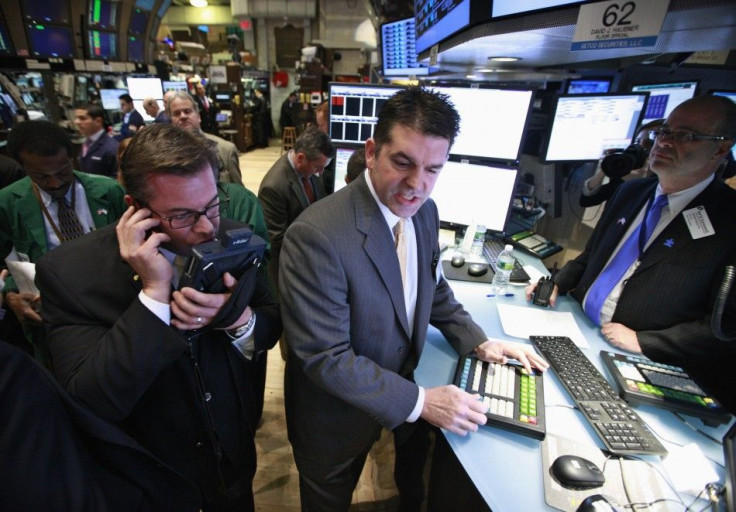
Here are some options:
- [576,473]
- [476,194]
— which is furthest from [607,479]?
[476,194]

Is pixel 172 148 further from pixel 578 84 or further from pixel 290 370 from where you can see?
pixel 578 84

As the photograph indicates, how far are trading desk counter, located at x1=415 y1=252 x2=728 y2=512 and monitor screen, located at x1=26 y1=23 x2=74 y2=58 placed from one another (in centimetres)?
586

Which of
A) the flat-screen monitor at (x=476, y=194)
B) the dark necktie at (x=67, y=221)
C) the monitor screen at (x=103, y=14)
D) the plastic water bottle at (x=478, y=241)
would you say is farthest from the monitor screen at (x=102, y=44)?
the plastic water bottle at (x=478, y=241)

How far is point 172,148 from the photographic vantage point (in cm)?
84

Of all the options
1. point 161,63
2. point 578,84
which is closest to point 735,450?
point 578,84

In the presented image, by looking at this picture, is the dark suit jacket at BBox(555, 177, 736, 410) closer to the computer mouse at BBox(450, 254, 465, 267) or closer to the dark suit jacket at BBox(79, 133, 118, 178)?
the computer mouse at BBox(450, 254, 465, 267)

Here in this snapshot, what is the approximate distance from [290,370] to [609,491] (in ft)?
3.16

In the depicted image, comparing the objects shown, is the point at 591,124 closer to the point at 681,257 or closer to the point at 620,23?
the point at 681,257

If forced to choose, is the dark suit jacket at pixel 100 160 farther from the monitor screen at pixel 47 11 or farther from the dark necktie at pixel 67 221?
the monitor screen at pixel 47 11

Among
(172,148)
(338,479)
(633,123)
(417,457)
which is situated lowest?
(417,457)

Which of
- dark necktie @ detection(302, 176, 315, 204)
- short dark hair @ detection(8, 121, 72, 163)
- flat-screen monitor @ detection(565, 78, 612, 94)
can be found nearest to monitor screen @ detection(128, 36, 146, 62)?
dark necktie @ detection(302, 176, 315, 204)

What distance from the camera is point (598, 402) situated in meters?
1.10

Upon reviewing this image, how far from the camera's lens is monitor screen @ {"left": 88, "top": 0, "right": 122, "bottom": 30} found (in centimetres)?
511

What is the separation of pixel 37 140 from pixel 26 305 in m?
0.68
